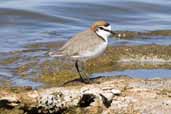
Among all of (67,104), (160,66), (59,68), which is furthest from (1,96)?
(160,66)

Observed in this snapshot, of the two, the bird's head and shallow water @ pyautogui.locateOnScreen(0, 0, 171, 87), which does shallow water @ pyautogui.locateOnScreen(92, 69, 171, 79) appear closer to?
Result: the bird's head

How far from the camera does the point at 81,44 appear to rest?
795 centimetres

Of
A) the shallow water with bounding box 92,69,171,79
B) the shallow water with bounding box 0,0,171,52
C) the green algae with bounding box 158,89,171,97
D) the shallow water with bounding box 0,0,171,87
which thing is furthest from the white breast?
the shallow water with bounding box 0,0,171,52

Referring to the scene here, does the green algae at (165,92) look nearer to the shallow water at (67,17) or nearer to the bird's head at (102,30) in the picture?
the bird's head at (102,30)

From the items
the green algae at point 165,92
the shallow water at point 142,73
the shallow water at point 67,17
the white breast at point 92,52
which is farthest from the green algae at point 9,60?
the green algae at point 165,92

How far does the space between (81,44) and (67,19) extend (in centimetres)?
768

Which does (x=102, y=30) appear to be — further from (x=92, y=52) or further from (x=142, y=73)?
(x=142, y=73)

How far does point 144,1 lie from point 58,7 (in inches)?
106

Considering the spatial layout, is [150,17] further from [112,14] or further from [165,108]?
[165,108]

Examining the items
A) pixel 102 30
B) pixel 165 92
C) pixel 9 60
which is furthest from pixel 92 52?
pixel 9 60

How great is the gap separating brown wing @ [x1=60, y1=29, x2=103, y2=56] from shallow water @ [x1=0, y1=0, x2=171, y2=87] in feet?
10.8

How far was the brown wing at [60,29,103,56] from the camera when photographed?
307 inches

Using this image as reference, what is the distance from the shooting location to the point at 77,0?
57.1 ft

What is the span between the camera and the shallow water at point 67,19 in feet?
42.5
